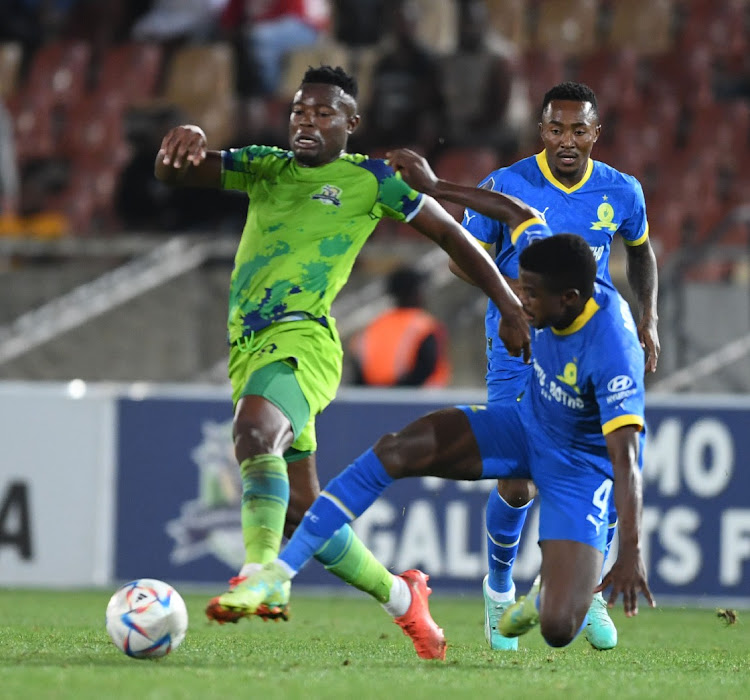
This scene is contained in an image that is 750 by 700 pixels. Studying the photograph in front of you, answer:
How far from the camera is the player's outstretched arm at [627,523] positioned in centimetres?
471

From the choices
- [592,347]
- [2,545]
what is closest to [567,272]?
[592,347]

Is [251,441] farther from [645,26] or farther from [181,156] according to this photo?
[645,26]

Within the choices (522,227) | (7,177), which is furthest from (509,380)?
(7,177)

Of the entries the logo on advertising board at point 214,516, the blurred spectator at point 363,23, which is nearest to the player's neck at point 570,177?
the logo on advertising board at point 214,516

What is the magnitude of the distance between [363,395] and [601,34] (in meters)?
7.11

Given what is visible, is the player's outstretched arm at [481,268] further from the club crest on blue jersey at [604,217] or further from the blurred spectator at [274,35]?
the blurred spectator at [274,35]

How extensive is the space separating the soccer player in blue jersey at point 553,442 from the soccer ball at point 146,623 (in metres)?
0.37

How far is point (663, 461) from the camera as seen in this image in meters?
9.51

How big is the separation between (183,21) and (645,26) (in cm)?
461

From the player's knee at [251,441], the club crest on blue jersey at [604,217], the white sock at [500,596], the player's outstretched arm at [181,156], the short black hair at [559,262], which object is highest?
the player's outstretched arm at [181,156]

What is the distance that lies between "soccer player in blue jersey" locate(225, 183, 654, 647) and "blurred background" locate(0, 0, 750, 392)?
5.30m

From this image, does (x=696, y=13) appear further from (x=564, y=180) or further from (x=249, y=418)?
(x=249, y=418)

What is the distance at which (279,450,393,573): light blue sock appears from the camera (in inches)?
204

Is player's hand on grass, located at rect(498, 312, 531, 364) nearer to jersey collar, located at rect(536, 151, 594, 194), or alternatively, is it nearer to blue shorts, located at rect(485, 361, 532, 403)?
blue shorts, located at rect(485, 361, 532, 403)
